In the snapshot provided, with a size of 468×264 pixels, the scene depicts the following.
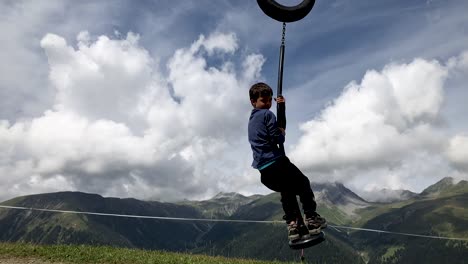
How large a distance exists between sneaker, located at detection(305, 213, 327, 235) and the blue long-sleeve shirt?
1.65 m

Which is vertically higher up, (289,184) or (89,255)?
(289,184)

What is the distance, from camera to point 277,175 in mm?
9203

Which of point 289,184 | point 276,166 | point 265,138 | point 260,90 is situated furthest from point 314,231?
point 260,90

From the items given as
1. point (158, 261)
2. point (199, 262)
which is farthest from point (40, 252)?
point (199, 262)

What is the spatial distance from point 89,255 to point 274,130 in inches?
334

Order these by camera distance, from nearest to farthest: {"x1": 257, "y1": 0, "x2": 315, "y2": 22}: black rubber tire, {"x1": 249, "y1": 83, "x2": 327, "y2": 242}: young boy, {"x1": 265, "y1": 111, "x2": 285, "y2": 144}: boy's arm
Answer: {"x1": 265, "y1": 111, "x2": 285, "y2": 144}: boy's arm
{"x1": 249, "y1": 83, "x2": 327, "y2": 242}: young boy
{"x1": 257, "y1": 0, "x2": 315, "y2": 22}: black rubber tire

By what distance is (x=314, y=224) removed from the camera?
9391 millimetres

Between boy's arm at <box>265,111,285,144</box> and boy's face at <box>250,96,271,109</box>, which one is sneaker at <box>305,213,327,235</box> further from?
boy's face at <box>250,96,271,109</box>

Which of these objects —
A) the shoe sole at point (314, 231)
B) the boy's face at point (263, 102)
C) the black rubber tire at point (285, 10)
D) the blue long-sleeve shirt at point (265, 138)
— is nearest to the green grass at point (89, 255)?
the shoe sole at point (314, 231)

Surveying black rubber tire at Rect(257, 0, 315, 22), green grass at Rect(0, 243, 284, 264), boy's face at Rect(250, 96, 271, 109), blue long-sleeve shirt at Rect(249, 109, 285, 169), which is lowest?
green grass at Rect(0, 243, 284, 264)

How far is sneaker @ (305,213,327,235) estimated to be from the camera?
9312mm

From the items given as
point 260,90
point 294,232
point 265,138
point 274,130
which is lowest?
point 294,232

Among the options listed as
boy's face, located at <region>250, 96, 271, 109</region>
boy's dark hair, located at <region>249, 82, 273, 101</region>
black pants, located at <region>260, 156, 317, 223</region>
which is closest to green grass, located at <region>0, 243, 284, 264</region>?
black pants, located at <region>260, 156, 317, 223</region>

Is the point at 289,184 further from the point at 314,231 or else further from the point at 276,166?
the point at 314,231
